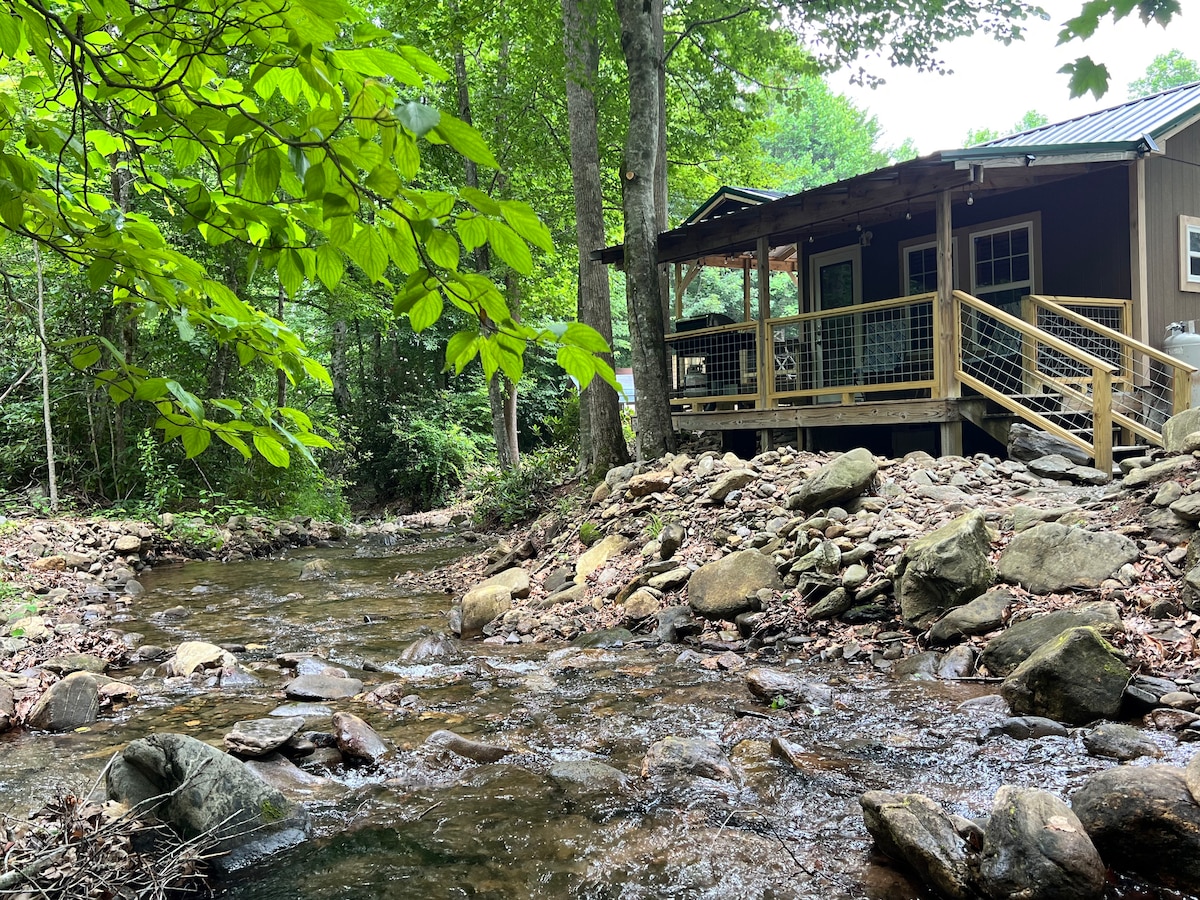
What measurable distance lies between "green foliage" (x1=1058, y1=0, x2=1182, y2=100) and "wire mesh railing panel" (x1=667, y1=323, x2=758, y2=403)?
420 inches

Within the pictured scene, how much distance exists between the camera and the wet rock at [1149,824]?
92.7 inches

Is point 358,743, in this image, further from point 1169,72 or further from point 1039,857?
point 1169,72

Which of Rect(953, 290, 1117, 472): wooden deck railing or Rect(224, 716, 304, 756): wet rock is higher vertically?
Rect(953, 290, 1117, 472): wooden deck railing

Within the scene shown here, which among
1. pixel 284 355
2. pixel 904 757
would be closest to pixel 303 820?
pixel 284 355

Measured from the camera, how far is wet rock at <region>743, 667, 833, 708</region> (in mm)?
4316

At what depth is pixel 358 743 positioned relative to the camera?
12.3ft

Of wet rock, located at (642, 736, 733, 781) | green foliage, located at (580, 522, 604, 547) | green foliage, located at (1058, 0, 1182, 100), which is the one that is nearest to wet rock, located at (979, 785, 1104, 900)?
wet rock, located at (642, 736, 733, 781)

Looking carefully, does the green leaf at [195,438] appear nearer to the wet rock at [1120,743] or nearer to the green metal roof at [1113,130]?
the wet rock at [1120,743]

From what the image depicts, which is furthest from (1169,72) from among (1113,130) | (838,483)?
(838,483)

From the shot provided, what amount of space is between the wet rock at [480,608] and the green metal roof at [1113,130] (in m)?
6.75

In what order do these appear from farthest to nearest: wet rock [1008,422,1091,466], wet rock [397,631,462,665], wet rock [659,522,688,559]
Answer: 1. wet rock [1008,422,1091,466]
2. wet rock [659,522,688,559]
3. wet rock [397,631,462,665]

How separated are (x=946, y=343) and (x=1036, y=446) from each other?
1.56 m

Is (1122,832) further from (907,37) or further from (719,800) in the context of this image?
(907,37)

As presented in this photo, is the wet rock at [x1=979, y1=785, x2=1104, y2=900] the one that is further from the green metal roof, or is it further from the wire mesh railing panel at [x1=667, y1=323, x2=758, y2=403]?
the wire mesh railing panel at [x1=667, y1=323, x2=758, y2=403]
